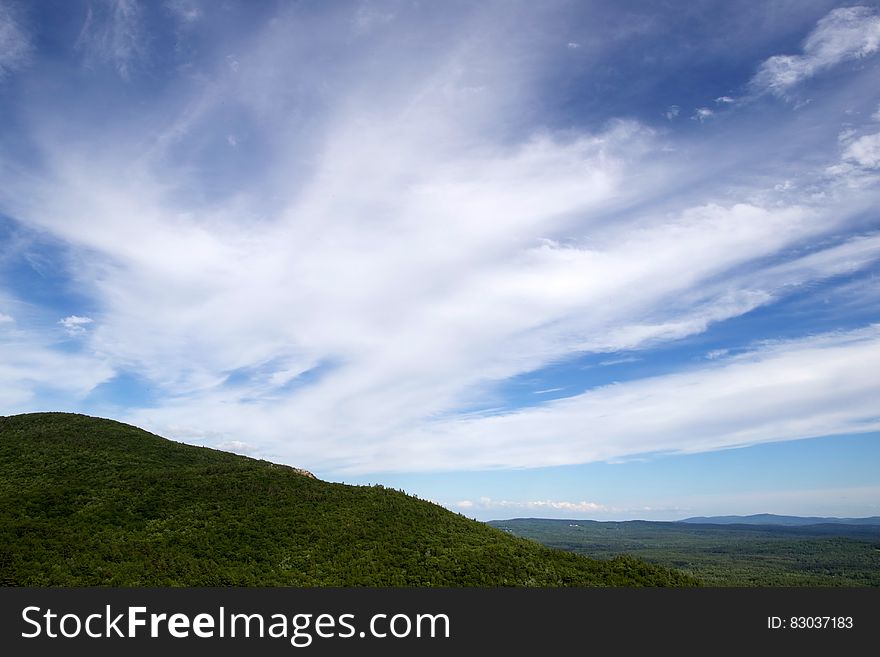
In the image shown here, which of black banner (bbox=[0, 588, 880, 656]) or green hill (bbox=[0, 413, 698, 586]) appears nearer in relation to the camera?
black banner (bbox=[0, 588, 880, 656])

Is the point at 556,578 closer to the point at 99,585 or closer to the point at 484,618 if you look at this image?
the point at 484,618

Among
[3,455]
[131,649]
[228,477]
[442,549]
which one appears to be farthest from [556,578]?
[3,455]

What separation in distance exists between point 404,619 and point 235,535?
17.1 m

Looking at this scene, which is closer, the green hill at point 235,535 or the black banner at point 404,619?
the black banner at point 404,619

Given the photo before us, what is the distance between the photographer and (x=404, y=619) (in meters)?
22.1

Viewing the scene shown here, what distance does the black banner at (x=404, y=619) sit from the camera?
69.4 ft

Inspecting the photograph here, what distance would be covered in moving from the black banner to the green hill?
6.02 m

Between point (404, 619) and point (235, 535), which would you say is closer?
point (404, 619)

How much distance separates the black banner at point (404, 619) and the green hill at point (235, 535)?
6.02m

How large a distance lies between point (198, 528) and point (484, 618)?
2164 cm

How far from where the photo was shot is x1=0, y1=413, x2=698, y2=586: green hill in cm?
2961

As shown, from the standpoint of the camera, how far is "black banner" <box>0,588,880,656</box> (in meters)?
→ 21.1

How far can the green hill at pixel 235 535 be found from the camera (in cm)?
2961

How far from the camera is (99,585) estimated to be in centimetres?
2716
